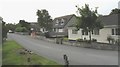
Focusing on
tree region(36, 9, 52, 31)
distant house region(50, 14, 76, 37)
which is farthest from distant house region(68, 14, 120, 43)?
tree region(36, 9, 52, 31)

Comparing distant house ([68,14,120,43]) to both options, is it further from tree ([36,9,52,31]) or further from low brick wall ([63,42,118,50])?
tree ([36,9,52,31])

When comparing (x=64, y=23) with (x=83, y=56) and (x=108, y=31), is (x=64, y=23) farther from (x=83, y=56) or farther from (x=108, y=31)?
(x=83, y=56)

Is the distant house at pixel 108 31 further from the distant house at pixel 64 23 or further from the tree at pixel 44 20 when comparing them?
the tree at pixel 44 20

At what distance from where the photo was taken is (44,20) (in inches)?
3263

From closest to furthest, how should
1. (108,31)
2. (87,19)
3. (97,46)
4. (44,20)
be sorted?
(97,46), (87,19), (108,31), (44,20)

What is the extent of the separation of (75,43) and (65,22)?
3384cm

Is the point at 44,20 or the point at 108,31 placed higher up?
the point at 44,20

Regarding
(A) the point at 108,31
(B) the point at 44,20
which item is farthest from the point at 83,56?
(B) the point at 44,20

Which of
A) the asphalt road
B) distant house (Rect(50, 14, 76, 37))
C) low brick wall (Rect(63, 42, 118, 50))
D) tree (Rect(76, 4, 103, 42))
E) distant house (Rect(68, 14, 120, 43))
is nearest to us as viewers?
the asphalt road

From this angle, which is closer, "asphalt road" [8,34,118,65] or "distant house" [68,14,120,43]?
"asphalt road" [8,34,118,65]

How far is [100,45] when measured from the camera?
89.4ft

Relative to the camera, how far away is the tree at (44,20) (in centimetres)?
8212

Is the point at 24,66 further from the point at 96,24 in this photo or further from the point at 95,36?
the point at 95,36

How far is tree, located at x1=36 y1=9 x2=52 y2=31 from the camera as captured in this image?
269 feet
